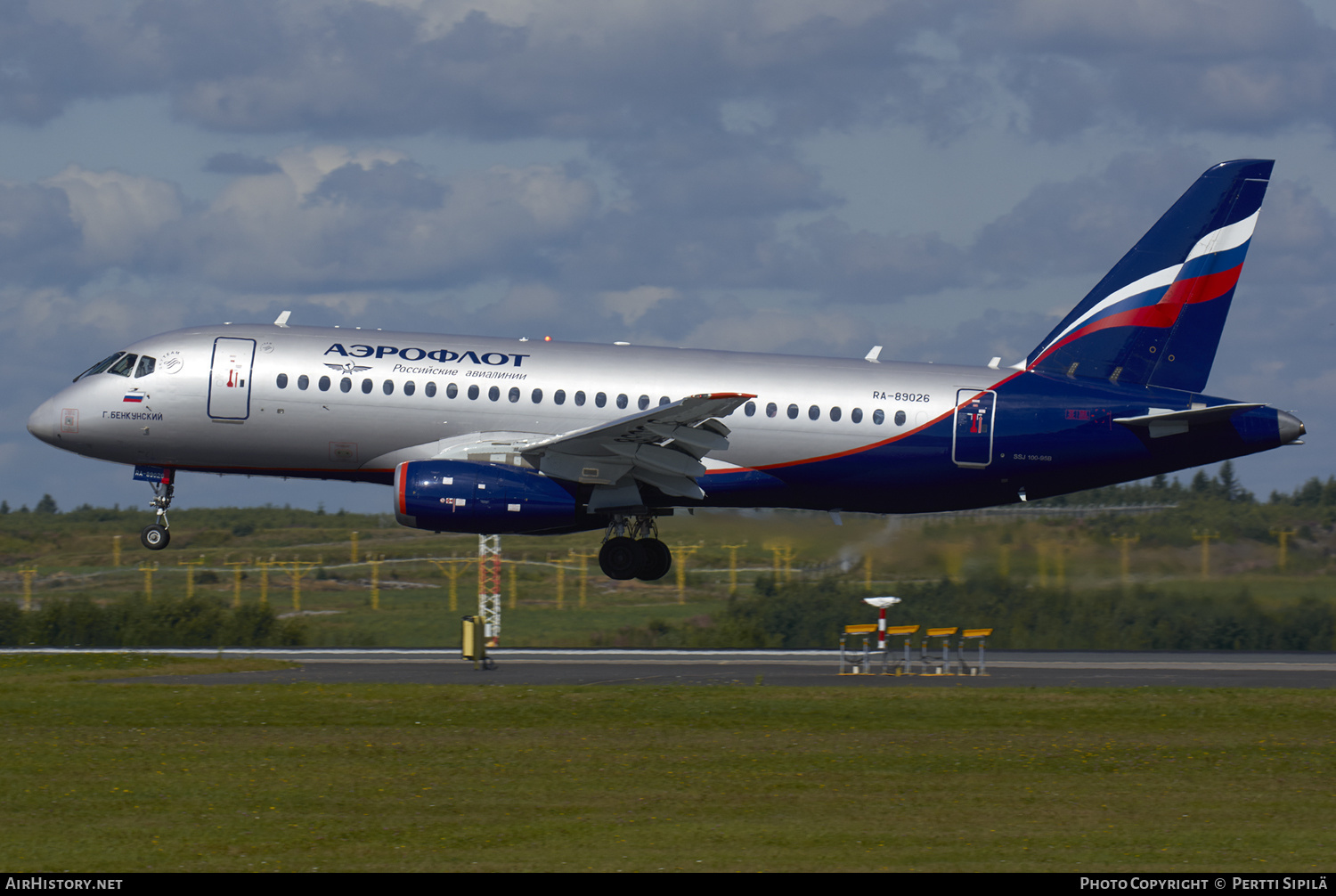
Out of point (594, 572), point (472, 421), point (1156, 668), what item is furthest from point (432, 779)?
point (594, 572)

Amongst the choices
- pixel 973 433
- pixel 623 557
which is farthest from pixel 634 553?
pixel 973 433

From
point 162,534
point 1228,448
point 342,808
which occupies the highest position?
point 1228,448

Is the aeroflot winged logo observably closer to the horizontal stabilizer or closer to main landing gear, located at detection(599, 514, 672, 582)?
main landing gear, located at detection(599, 514, 672, 582)

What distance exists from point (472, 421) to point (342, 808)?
14.7 m

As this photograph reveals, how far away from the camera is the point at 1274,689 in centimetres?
2508

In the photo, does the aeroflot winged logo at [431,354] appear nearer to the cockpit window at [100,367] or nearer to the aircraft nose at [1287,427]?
the cockpit window at [100,367]

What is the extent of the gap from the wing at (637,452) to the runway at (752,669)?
12.0 feet

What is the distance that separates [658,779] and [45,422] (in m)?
19.2

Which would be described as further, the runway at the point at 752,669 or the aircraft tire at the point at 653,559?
the aircraft tire at the point at 653,559

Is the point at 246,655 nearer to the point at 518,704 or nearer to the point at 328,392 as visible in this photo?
the point at 328,392

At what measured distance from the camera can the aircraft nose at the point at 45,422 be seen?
2953cm

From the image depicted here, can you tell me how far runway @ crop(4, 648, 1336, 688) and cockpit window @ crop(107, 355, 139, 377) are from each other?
6.30 metres

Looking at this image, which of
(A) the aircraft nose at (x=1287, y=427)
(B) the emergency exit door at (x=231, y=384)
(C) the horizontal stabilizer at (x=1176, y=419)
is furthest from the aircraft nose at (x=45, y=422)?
(A) the aircraft nose at (x=1287, y=427)

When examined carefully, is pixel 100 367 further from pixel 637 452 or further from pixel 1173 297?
pixel 1173 297
